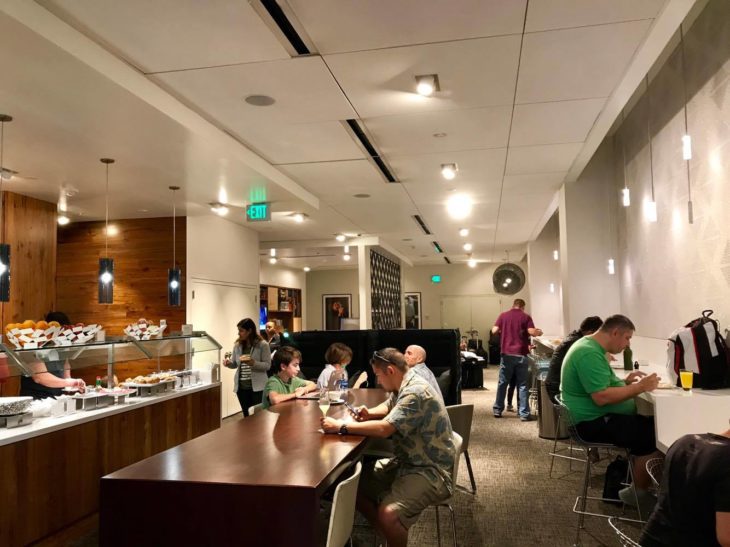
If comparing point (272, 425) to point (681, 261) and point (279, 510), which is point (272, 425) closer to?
point (279, 510)

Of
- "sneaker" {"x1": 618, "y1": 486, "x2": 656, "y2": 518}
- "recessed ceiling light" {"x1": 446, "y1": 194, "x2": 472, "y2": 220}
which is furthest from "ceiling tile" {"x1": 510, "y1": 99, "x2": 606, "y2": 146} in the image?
"sneaker" {"x1": 618, "y1": 486, "x2": 656, "y2": 518}

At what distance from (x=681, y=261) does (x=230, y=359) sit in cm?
447

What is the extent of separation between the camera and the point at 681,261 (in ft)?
15.4

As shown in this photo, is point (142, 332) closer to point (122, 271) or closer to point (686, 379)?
point (122, 271)

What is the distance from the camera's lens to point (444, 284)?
17188mm

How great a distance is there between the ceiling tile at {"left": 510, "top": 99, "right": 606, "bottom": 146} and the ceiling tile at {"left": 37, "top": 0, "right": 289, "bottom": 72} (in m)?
2.09

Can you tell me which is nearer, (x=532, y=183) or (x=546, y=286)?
(x=532, y=183)

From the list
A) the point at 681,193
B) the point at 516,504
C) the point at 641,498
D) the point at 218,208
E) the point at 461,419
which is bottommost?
the point at 516,504

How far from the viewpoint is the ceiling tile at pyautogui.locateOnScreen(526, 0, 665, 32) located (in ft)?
9.48

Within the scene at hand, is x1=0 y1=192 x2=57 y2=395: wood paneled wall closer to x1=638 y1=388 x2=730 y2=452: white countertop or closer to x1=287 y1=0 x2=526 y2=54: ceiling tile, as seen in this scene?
x1=287 y1=0 x2=526 y2=54: ceiling tile

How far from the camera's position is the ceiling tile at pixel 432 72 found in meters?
3.35

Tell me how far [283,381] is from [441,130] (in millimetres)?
2434

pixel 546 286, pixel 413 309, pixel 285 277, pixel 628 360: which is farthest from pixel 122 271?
pixel 413 309

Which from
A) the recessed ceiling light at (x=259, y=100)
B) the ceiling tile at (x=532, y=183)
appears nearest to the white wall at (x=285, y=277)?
the ceiling tile at (x=532, y=183)
